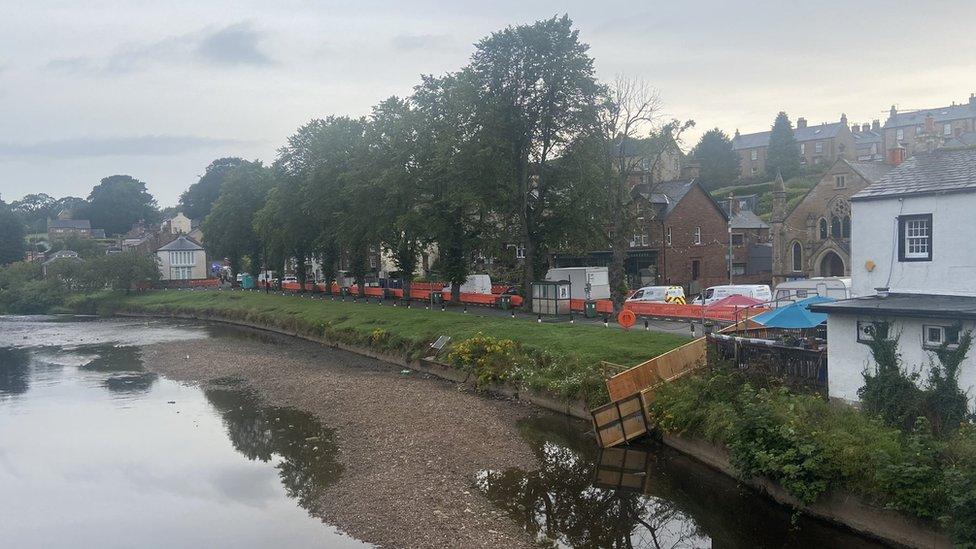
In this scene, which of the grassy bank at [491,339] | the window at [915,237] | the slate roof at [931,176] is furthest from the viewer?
the grassy bank at [491,339]

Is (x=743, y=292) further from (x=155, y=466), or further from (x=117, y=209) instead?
(x=117, y=209)

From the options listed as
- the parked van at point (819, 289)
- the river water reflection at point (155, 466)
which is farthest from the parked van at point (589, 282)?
the river water reflection at point (155, 466)

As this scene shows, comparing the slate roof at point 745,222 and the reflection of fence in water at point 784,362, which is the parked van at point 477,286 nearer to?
the slate roof at point 745,222

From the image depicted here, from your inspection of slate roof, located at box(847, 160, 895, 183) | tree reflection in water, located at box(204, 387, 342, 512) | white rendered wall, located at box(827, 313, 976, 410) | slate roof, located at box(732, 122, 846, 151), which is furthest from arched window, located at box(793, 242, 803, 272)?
slate roof, located at box(732, 122, 846, 151)

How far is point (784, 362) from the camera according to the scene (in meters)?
23.1

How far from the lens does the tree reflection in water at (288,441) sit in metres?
22.3

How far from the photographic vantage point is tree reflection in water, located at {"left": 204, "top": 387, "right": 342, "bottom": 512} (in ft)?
73.2

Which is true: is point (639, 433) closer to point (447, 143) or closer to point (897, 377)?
point (897, 377)

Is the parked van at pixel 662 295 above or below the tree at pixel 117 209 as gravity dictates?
below

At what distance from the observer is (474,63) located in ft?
157

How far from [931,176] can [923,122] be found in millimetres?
98245

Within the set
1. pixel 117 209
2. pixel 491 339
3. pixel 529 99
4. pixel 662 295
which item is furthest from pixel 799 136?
pixel 117 209

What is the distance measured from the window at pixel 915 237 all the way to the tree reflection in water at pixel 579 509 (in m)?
11.1

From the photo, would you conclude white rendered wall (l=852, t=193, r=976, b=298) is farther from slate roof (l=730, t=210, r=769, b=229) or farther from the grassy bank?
slate roof (l=730, t=210, r=769, b=229)
